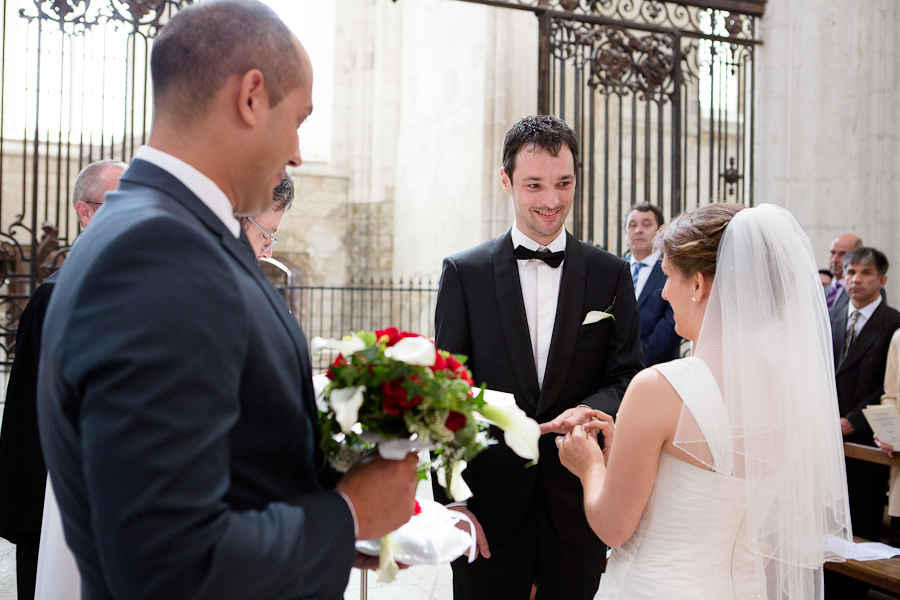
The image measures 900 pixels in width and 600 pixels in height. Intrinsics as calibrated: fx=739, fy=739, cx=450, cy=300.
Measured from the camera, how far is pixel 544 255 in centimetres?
242

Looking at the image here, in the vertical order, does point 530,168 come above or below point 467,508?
above

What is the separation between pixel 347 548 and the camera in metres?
1.05

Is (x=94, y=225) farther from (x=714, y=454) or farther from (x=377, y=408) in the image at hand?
(x=714, y=454)

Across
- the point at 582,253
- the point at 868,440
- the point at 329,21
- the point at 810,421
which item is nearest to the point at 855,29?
the point at 868,440

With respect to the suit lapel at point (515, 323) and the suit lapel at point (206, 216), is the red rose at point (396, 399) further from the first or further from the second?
the suit lapel at point (515, 323)

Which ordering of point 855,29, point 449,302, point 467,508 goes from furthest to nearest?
point 855,29, point 449,302, point 467,508

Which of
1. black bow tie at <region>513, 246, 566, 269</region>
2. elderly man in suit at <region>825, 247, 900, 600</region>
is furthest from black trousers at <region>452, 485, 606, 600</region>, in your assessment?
elderly man in suit at <region>825, 247, 900, 600</region>

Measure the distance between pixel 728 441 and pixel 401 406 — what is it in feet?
3.24

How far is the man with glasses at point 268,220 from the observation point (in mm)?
2209

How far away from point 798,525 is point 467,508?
913 mm

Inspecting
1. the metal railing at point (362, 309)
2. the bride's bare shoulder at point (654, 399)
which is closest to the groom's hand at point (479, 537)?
the bride's bare shoulder at point (654, 399)

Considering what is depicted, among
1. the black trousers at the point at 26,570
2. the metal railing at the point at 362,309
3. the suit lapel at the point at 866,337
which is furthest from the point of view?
the metal railing at the point at 362,309

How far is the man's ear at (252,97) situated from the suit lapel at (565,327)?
4.73ft

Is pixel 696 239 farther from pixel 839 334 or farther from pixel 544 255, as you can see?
pixel 839 334
